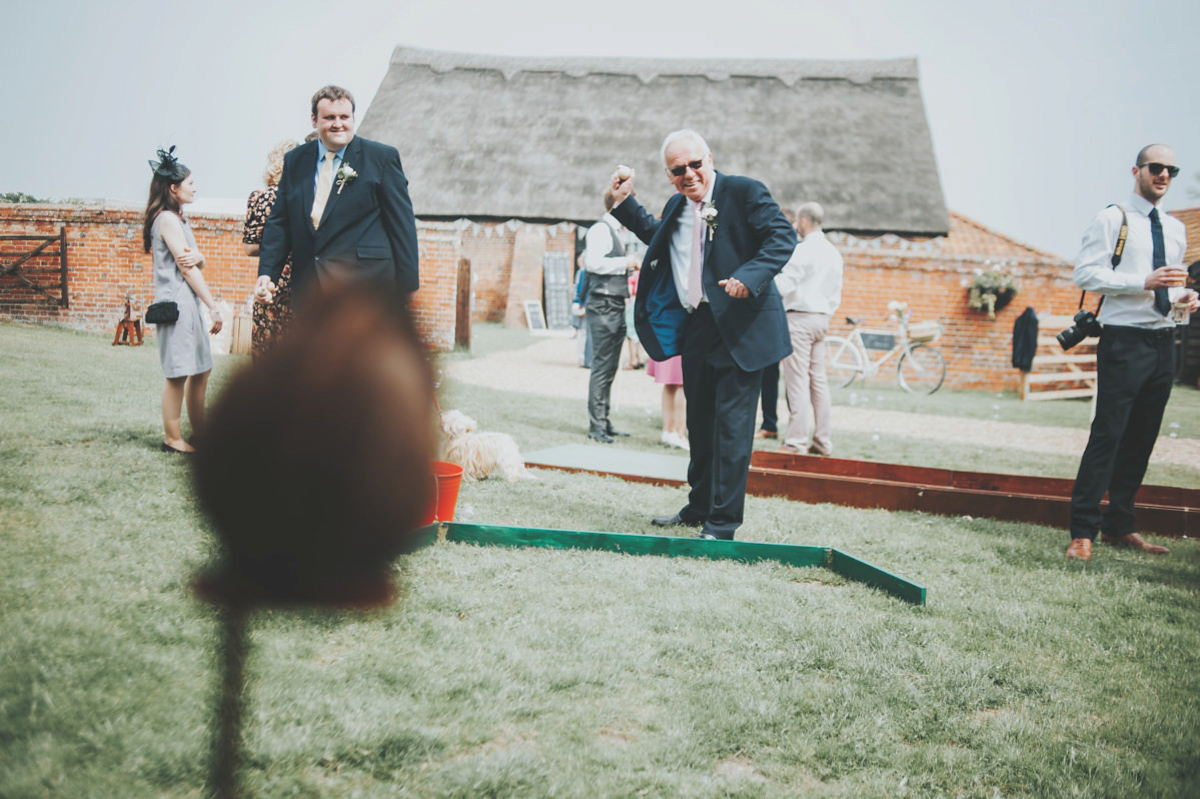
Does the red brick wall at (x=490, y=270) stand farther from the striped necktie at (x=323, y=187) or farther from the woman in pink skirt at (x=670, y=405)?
the striped necktie at (x=323, y=187)

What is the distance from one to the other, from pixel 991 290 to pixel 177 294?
16.3 meters

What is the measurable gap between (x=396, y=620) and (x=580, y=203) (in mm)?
23165

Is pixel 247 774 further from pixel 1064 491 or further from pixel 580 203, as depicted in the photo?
pixel 580 203

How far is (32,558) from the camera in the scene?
3137 millimetres

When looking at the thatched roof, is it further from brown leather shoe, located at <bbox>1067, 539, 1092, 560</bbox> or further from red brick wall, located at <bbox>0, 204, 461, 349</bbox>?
brown leather shoe, located at <bbox>1067, 539, 1092, 560</bbox>

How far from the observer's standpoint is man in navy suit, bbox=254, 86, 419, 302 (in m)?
4.01

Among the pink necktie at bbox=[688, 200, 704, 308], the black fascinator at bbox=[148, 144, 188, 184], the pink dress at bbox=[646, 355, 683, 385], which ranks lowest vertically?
the pink dress at bbox=[646, 355, 683, 385]

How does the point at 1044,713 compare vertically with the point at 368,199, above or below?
below

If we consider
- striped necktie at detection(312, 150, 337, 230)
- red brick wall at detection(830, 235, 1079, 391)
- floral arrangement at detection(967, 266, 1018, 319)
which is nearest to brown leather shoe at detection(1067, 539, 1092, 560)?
striped necktie at detection(312, 150, 337, 230)

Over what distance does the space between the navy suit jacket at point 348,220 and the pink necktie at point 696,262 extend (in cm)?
154

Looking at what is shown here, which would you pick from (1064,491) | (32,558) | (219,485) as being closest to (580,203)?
(1064,491)

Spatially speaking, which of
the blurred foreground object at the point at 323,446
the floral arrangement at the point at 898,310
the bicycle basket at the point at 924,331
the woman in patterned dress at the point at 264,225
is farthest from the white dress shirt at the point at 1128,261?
the floral arrangement at the point at 898,310

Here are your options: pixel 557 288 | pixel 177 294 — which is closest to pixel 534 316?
pixel 557 288

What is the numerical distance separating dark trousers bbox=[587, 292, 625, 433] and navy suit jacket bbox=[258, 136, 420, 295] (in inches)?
157
